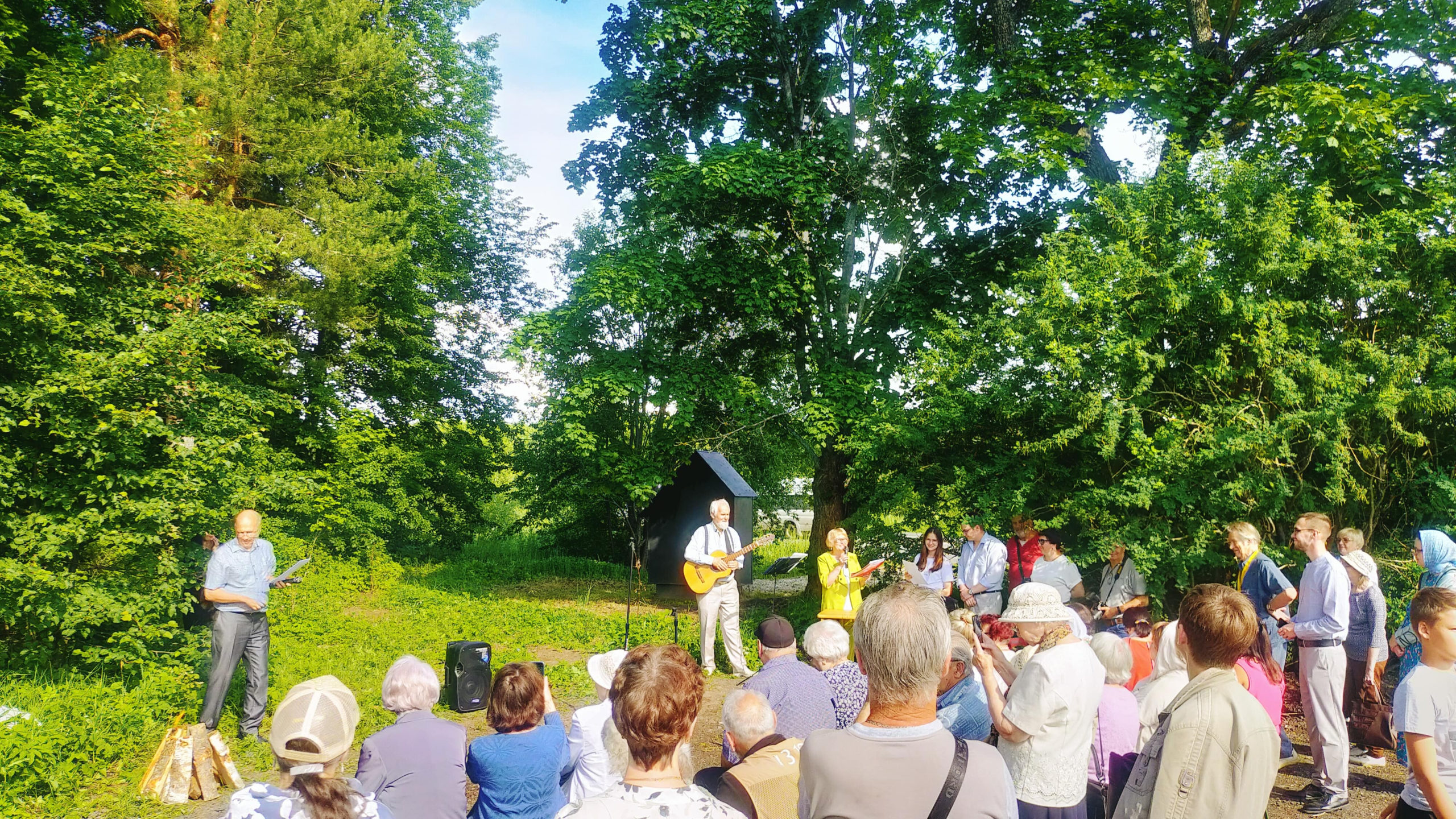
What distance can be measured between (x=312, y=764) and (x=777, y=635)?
7.10ft

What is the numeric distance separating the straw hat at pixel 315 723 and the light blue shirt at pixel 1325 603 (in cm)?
560

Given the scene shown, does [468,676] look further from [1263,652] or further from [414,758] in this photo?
[1263,652]

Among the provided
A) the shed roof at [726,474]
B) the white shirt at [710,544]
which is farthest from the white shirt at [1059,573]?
the shed roof at [726,474]

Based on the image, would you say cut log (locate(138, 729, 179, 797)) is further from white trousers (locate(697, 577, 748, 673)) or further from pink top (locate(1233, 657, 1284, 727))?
pink top (locate(1233, 657, 1284, 727))

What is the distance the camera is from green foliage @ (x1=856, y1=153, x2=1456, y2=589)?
26.6 feet

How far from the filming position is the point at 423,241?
1864cm

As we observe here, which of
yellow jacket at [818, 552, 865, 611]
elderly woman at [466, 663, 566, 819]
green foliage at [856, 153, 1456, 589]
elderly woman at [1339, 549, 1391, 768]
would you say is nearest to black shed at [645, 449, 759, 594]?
yellow jacket at [818, 552, 865, 611]

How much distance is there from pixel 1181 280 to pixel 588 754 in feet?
25.1

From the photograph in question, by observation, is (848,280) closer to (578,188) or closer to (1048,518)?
(578,188)

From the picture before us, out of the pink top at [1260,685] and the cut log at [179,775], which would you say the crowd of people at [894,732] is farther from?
the cut log at [179,775]

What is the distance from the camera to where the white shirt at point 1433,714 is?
3018 mm

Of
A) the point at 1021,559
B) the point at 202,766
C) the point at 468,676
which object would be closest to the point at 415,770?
the point at 202,766

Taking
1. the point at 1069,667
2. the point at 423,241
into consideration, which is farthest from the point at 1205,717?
the point at 423,241

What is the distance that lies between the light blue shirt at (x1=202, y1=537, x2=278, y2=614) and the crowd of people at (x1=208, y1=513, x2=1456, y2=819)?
148 inches
